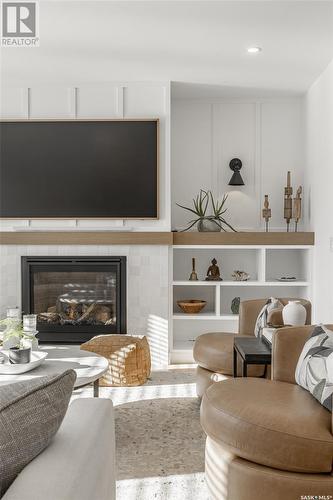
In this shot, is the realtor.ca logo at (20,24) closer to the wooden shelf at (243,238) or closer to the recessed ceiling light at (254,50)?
the recessed ceiling light at (254,50)

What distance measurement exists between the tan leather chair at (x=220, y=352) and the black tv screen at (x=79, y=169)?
146 cm

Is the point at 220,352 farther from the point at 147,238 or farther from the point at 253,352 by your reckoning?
the point at 147,238

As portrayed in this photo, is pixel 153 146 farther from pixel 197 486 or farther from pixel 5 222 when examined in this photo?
pixel 197 486

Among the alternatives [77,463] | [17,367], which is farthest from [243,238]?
[77,463]

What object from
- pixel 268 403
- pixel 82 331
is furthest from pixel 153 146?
pixel 268 403

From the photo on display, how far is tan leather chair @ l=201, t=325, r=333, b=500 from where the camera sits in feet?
6.00

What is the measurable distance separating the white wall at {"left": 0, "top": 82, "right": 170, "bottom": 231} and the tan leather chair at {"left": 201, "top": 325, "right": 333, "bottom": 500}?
2.75m

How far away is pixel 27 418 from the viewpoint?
1.12 metres

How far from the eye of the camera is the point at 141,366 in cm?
403

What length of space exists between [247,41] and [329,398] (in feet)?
8.78

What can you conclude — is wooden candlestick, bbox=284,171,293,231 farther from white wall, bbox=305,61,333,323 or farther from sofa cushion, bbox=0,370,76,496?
sofa cushion, bbox=0,370,76,496

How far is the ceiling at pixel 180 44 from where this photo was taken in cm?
320

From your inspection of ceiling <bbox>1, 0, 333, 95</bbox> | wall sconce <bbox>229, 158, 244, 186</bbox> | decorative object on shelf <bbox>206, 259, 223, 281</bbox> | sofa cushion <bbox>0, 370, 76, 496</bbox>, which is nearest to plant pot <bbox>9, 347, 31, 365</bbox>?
sofa cushion <bbox>0, 370, 76, 496</bbox>

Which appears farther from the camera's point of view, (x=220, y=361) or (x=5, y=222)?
(x=5, y=222)
